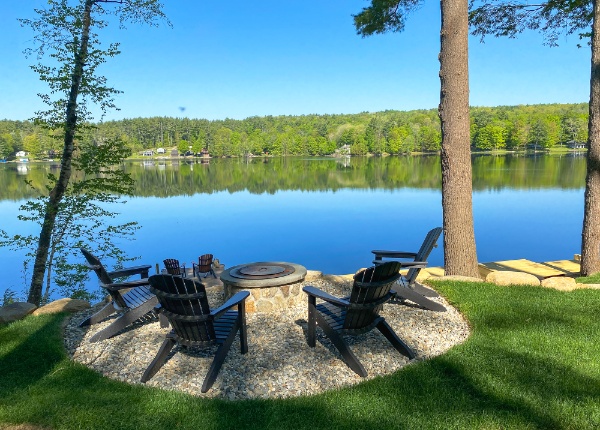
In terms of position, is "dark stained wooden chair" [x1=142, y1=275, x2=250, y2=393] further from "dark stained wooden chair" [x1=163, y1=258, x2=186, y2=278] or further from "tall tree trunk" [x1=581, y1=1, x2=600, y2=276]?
"tall tree trunk" [x1=581, y1=1, x2=600, y2=276]

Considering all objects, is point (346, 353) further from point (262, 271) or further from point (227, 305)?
point (262, 271)

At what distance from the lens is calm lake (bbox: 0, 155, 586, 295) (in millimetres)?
15309

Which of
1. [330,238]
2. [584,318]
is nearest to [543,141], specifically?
[330,238]

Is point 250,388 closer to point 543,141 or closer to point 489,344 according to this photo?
point 489,344

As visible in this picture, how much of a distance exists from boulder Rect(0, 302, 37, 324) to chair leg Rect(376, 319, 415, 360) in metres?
4.23

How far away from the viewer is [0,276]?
13.1 m

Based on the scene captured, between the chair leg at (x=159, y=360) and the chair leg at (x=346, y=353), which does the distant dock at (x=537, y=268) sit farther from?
the chair leg at (x=159, y=360)

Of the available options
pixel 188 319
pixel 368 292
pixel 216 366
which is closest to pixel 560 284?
pixel 368 292

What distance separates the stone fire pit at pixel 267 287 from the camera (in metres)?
4.69

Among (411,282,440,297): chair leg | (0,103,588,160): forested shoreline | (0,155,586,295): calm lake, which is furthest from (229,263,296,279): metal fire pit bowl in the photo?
(0,103,588,160): forested shoreline

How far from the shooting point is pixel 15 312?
4.88 meters

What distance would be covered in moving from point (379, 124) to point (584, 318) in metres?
85.6

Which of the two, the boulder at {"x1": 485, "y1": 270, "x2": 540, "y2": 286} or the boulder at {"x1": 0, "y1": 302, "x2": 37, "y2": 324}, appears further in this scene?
the boulder at {"x1": 485, "y1": 270, "x2": 540, "y2": 286}

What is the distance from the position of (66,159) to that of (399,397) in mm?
7520
